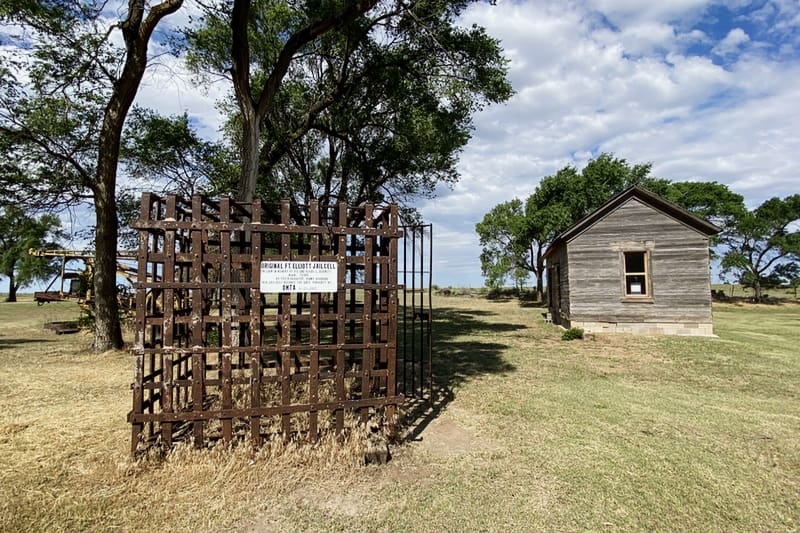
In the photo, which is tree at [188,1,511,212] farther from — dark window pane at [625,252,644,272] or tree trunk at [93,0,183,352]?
dark window pane at [625,252,644,272]

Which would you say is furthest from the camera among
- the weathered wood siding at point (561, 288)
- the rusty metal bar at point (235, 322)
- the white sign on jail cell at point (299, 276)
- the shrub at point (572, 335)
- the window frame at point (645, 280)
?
the weathered wood siding at point (561, 288)

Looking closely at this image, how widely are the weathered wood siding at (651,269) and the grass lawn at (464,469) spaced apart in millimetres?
7309

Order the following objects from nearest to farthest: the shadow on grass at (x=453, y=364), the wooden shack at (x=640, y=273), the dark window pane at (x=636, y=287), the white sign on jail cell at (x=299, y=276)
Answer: the white sign on jail cell at (x=299, y=276), the shadow on grass at (x=453, y=364), the wooden shack at (x=640, y=273), the dark window pane at (x=636, y=287)

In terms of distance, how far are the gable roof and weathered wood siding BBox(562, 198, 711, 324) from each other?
15 centimetres

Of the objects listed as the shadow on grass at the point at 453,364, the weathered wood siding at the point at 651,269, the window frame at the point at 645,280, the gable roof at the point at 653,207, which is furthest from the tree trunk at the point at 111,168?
the window frame at the point at 645,280

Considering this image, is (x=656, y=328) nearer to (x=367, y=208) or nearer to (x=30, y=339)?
(x=367, y=208)

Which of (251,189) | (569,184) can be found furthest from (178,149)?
(569,184)

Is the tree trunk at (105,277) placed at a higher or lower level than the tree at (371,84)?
lower

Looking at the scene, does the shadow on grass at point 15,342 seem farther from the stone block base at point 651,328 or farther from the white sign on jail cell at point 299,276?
the stone block base at point 651,328

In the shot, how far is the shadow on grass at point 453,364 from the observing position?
19.0ft

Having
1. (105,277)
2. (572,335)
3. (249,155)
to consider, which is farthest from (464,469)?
(572,335)

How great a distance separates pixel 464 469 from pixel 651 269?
1367 cm

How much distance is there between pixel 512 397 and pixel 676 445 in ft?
7.91

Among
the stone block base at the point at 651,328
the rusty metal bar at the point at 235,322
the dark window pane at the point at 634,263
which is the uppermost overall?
the dark window pane at the point at 634,263
